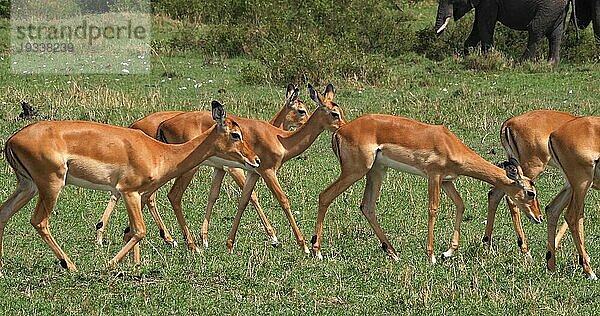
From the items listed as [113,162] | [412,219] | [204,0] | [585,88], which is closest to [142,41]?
[204,0]

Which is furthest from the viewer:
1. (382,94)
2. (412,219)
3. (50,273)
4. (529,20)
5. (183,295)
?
(529,20)

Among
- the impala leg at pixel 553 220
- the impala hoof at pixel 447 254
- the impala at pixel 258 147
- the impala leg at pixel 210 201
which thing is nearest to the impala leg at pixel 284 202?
the impala at pixel 258 147

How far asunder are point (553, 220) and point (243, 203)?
2.70m

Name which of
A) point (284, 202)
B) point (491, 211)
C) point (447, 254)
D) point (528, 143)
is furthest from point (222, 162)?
point (528, 143)

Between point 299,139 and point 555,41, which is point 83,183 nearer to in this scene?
point 299,139

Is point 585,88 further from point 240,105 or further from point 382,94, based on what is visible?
point 240,105

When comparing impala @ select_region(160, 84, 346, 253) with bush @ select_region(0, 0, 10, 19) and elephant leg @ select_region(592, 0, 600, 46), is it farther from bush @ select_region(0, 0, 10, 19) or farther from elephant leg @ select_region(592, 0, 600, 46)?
bush @ select_region(0, 0, 10, 19)

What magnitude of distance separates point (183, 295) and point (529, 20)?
16189mm

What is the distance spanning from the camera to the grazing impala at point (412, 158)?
31.9 ft

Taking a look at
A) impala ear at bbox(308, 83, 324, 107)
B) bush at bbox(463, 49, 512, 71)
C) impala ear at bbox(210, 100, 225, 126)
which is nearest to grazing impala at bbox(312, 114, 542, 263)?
impala ear at bbox(308, 83, 324, 107)

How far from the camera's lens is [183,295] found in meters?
7.75

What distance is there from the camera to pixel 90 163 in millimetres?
8562

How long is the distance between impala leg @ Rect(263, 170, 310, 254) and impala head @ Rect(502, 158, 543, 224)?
1.79m

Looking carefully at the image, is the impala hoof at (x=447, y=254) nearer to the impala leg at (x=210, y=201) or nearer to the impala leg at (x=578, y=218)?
the impala leg at (x=578, y=218)
